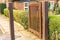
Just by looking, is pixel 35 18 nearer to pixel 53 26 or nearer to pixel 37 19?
pixel 37 19

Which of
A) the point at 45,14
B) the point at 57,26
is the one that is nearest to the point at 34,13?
the point at 45,14

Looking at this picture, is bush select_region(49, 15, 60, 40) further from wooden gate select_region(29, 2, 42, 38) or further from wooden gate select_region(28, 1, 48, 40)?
wooden gate select_region(29, 2, 42, 38)

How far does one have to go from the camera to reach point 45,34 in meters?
6.24

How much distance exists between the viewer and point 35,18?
8.23 meters

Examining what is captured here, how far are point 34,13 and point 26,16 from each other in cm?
137

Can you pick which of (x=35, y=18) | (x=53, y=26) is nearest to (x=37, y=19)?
(x=35, y=18)

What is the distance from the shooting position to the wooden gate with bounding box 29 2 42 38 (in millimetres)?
7634

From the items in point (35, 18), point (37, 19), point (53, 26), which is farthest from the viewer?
point (35, 18)

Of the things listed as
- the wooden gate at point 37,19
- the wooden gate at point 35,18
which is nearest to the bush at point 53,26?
the wooden gate at point 37,19

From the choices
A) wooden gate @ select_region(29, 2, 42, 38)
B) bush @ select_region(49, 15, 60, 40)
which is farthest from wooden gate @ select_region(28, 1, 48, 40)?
bush @ select_region(49, 15, 60, 40)

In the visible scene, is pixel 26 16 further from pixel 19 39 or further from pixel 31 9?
pixel 19 39

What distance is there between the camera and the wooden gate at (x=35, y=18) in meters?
7.63

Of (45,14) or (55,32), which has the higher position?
(45,14)

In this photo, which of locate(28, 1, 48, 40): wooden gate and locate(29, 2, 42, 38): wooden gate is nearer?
locate(28, 1, 48, 40): wooden gate
